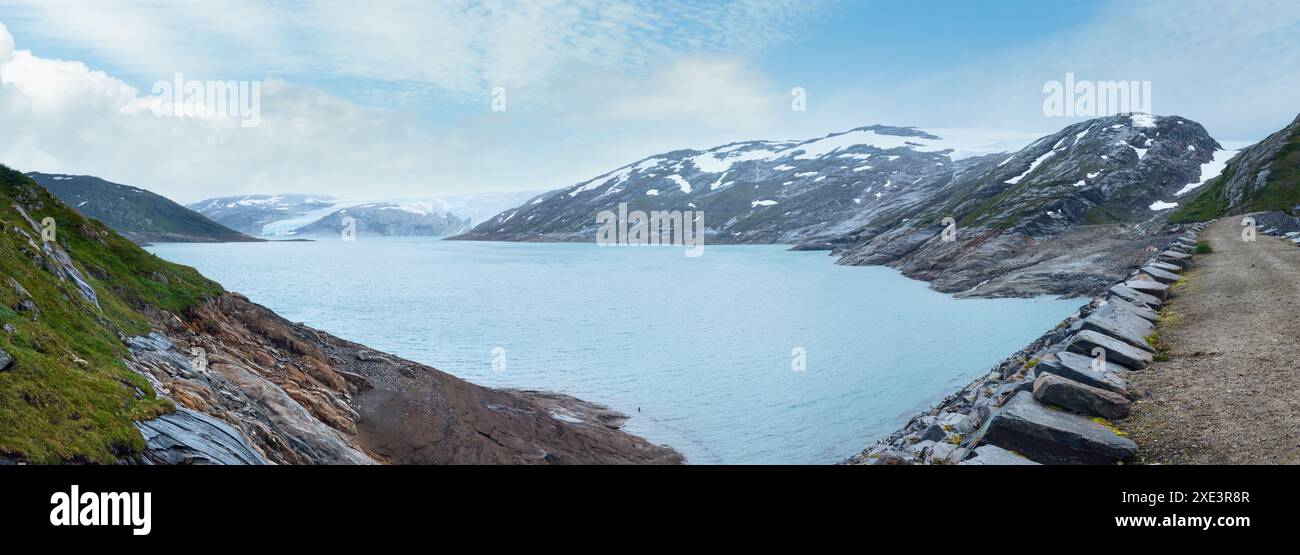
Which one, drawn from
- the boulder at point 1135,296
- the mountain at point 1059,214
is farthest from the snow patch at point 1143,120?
the boulder at point 1135,296

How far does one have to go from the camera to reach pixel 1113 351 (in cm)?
1552

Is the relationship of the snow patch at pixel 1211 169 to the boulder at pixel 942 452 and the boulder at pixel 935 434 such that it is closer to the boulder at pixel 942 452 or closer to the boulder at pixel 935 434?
the boulder at pixel 935 434

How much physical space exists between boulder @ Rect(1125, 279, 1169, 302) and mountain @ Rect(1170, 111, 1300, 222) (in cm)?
6680

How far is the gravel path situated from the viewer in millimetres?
10070

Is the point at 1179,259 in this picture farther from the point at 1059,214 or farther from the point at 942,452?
the point at 1059,214

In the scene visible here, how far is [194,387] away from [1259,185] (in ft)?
357

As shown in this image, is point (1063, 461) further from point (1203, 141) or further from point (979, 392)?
point (1203, 141)

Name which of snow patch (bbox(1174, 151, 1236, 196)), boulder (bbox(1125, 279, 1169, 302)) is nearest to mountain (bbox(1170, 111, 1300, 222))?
snow patch (bbox(1174, 151, 1236, 196))

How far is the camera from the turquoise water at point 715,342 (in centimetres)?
2872

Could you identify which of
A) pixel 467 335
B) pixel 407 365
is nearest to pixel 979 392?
pixel 407 365

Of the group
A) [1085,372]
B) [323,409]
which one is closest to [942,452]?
[1085,372]

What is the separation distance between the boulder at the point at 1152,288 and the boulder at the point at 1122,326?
543 centimetres

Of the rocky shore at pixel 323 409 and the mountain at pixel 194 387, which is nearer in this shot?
the mountain at pixel 194 387
